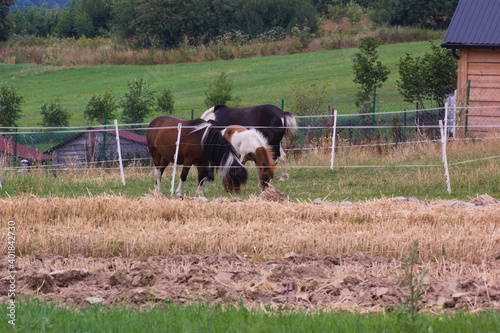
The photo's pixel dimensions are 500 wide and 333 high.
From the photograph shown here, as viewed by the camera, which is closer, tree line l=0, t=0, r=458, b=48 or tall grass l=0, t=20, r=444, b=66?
tall grass l=0, t=20, r=444, b=66

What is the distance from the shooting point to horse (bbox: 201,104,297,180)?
57.4 ft

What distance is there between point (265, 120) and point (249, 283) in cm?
1042

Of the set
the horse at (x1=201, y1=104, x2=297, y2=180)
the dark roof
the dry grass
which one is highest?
the dark roof

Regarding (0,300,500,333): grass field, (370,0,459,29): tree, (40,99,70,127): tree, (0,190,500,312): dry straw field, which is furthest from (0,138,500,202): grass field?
(370,0,459,29): tree

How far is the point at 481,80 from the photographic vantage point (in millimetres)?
21797

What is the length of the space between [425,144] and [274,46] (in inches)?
1298

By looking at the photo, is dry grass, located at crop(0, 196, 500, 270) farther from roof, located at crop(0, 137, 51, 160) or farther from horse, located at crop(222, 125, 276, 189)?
roof, located at crop(0, 137, 51, 160)

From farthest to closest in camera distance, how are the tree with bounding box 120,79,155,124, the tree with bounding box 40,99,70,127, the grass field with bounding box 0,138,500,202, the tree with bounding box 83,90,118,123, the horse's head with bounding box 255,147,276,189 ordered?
1. the tree with bounding box 40,99,70,127
2. the tree with bounding box 83,90,118,123
3. the tree with bounding box 120,79,155,124
4. the horse's head with bounding box 255,147,276,189
5. the grass field with bounding box 0,138,500,202

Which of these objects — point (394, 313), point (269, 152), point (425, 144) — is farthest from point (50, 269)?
point (425, 144)

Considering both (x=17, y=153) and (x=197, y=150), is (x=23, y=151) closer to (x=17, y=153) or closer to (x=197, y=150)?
(x=17, y=153)

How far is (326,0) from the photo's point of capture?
63.6 meters

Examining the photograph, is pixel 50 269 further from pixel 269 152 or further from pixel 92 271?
pixel 269 152

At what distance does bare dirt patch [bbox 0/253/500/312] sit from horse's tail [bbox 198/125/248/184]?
5.59 meters

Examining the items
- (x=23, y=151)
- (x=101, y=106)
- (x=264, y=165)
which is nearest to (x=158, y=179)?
(x=264, y=165)
